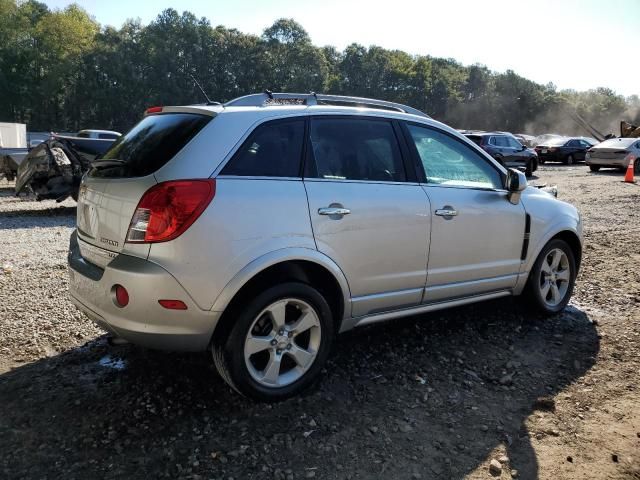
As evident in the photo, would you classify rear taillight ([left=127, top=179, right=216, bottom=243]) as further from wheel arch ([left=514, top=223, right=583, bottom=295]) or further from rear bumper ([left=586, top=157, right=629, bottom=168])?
rear bumper ([left=586, top=157, right=629, bottom=168])

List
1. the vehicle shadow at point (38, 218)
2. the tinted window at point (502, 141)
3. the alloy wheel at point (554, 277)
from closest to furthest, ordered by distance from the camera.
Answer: the alloy wheel at point (554, 277) < the vehicle shadow at point (38, 218) < the tinted window at point (502, 141)

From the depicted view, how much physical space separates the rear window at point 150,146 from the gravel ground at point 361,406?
1358 millimetres

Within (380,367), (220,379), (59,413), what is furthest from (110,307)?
(380,367)

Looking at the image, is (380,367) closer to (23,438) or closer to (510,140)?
(23,438)

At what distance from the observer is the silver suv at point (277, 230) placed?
293 centimetres

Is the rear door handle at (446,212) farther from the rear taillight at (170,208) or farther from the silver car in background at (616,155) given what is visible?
the silver car in background at (616,155)

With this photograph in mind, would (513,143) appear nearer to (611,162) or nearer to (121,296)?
(611,162)

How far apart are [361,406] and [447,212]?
150 centimetres

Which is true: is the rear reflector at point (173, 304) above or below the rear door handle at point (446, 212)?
below

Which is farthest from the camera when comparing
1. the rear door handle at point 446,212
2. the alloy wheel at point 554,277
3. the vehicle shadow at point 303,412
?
the alloy wheel at point 554,277

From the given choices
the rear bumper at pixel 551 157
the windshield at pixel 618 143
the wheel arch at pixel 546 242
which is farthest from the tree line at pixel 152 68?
the wheel arch at pixel 546 242

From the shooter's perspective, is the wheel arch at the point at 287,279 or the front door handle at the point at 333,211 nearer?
the wheel arch at the point at 287,279

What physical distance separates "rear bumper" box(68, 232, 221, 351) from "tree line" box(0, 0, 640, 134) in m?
60.8

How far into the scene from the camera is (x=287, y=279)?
3.24 meters
